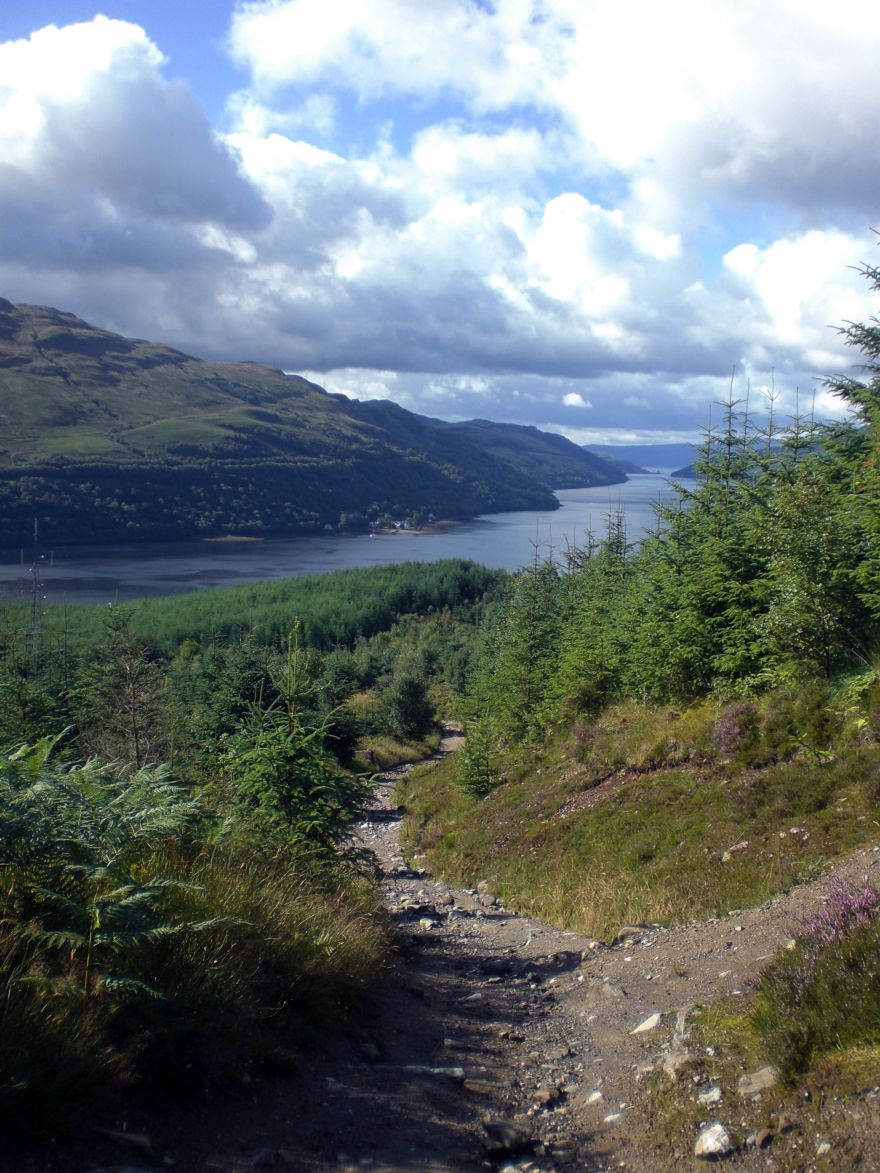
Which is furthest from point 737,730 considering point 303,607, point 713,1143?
point 303,607

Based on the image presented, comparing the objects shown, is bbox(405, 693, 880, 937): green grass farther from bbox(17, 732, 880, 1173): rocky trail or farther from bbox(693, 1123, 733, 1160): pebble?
bbox(693, 1123, 733, 1160): pebble

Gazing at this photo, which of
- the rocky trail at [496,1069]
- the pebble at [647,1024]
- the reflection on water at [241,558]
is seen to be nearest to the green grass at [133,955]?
the rocky trail at [496,1069]

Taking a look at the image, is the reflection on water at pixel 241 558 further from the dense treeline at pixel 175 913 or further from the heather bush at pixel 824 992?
the heather bush at pixel 824 992

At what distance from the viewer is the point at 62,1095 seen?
337 centimetres

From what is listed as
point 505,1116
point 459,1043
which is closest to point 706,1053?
point 505,1116

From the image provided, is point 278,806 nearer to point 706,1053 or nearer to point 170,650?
point 706,1053

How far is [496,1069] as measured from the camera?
496cm

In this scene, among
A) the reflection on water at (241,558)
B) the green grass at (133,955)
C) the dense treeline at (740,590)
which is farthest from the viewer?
the reflection on water at (241,558)

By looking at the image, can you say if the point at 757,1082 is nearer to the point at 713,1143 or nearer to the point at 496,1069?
the point at 713,1143

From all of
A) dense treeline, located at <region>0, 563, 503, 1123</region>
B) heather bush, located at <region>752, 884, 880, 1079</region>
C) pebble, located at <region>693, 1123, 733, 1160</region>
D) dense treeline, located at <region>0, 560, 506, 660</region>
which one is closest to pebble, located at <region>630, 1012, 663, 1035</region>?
heather bush, located at <region>752, 884, 880, 1079</region>

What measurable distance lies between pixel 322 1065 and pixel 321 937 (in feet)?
3.60

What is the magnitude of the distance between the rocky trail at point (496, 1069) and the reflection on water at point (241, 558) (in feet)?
260

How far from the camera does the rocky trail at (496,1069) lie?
365 centimetres

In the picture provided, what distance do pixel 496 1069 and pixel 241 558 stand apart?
139m
